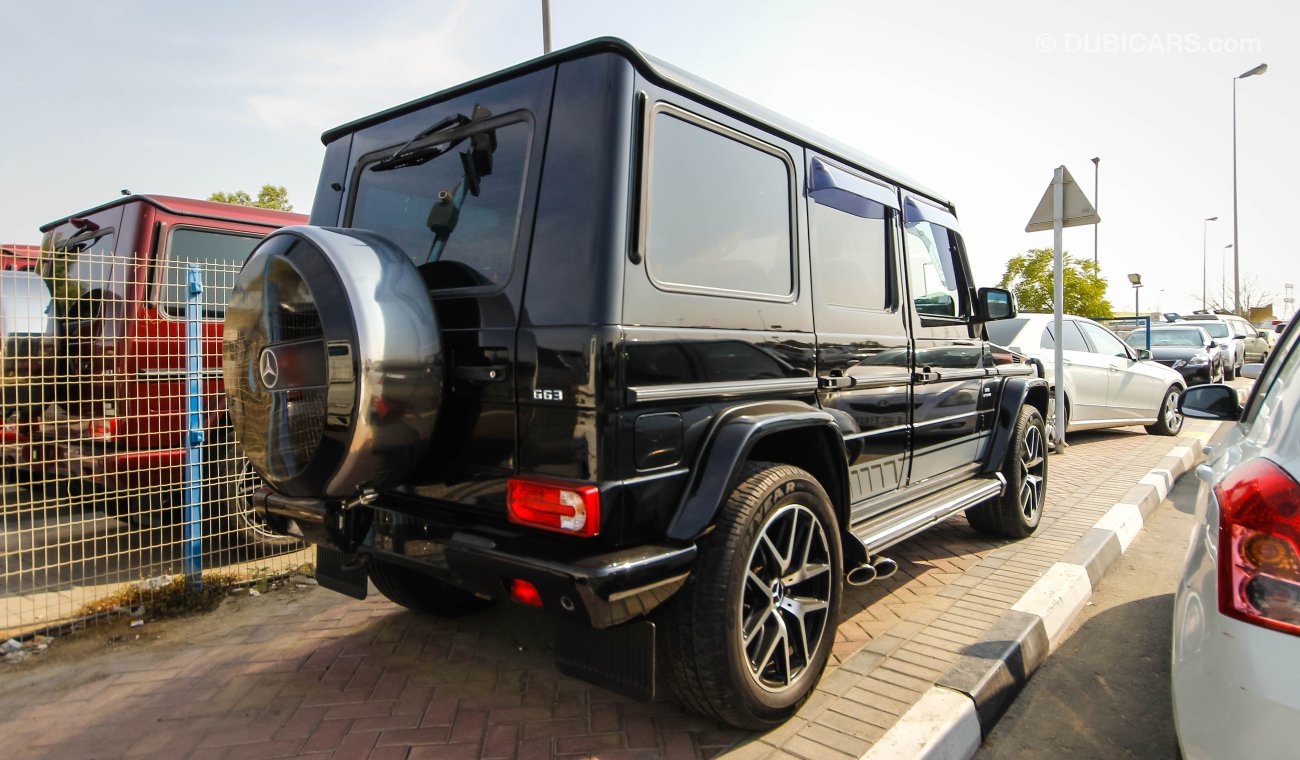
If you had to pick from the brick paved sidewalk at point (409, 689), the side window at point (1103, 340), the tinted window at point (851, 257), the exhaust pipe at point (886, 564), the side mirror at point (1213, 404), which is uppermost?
the tinted window at point (851, 257)

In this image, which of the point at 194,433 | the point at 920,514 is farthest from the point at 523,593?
the point at 194,433

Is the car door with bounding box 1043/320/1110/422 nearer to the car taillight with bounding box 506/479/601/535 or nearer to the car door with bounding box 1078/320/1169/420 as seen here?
the car door with bounding box 1078/320/1169/420

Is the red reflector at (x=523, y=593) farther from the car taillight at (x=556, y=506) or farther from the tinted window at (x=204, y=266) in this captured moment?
the tinted window at (x=204, y=266)

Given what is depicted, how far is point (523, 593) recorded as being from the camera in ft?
7.27

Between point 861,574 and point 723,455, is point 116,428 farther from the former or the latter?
point 861,574

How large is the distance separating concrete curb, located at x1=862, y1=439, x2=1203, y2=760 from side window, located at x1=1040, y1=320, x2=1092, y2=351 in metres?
4.04

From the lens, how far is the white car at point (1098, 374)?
8.15 m

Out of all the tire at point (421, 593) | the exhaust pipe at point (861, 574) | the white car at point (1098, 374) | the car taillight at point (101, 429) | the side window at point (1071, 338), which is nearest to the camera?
the exhaust pipe at point (861, 574)

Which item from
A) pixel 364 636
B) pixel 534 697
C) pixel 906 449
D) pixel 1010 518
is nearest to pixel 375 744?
pixel 534 697

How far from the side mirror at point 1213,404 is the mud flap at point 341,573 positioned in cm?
345

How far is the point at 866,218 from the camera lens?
3656 mm

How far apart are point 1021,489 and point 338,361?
428 cm

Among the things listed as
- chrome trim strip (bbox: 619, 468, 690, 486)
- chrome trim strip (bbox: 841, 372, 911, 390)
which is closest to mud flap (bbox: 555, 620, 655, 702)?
chrome trim strip (bbox: 619, 468, 690, 486)

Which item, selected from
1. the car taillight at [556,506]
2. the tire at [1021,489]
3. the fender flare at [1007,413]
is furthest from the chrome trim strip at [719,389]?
the tire at [1021,489]
